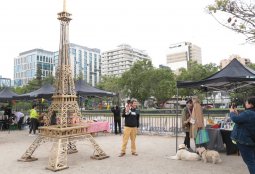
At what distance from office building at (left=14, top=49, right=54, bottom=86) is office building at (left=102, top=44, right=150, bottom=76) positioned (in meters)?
33.9

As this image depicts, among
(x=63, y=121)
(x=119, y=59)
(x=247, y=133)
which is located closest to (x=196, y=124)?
(x=247, y=133)

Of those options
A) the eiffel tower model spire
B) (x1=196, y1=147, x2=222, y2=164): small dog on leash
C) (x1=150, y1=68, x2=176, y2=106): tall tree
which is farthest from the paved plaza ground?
(x1=150, y1=68, x2=176, y2=106): tall tree

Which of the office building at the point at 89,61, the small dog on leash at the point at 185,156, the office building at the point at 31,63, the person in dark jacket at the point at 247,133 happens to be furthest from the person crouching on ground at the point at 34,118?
the office building at the point at 89,61

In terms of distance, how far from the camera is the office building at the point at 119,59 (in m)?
146

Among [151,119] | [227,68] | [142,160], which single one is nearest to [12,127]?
[151,119]

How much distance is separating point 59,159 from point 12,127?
51.8 ft

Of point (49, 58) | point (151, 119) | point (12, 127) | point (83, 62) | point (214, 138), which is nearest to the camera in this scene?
point (214, 138)

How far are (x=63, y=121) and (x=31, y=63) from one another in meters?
128

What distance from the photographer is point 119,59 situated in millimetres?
146875

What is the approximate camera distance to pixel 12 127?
21.5 metres

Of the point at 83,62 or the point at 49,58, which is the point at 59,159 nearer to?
the point at 49,58

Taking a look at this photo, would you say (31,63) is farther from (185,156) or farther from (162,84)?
(185,156)

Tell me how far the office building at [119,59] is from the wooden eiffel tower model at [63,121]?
134537 mm

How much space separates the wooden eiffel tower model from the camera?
7770mm
